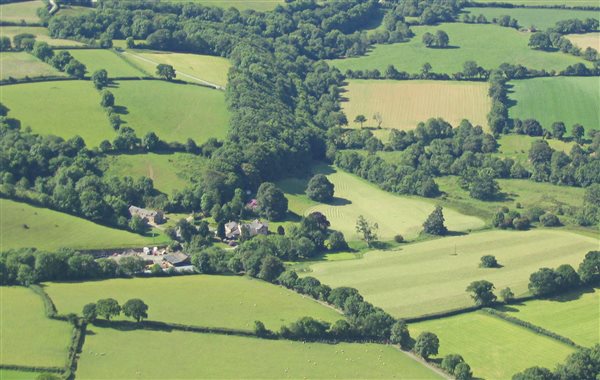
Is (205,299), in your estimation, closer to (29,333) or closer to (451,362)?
(29,333)

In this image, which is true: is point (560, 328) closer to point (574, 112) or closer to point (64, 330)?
point (64, 330)

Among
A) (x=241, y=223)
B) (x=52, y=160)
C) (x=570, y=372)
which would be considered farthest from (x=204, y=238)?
(x=570, y=372)

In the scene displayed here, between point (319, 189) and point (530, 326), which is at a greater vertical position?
point (530, 326)

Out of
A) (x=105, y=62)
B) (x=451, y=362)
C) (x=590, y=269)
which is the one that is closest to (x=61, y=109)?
(x=105, y=62)

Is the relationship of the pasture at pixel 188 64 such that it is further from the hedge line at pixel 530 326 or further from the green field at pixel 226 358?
the green field at pixel 226 358

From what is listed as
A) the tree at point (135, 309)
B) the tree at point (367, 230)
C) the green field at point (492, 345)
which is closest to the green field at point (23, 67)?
the tree at point (367, 230)

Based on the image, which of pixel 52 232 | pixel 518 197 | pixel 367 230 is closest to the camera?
pixel 52 232
